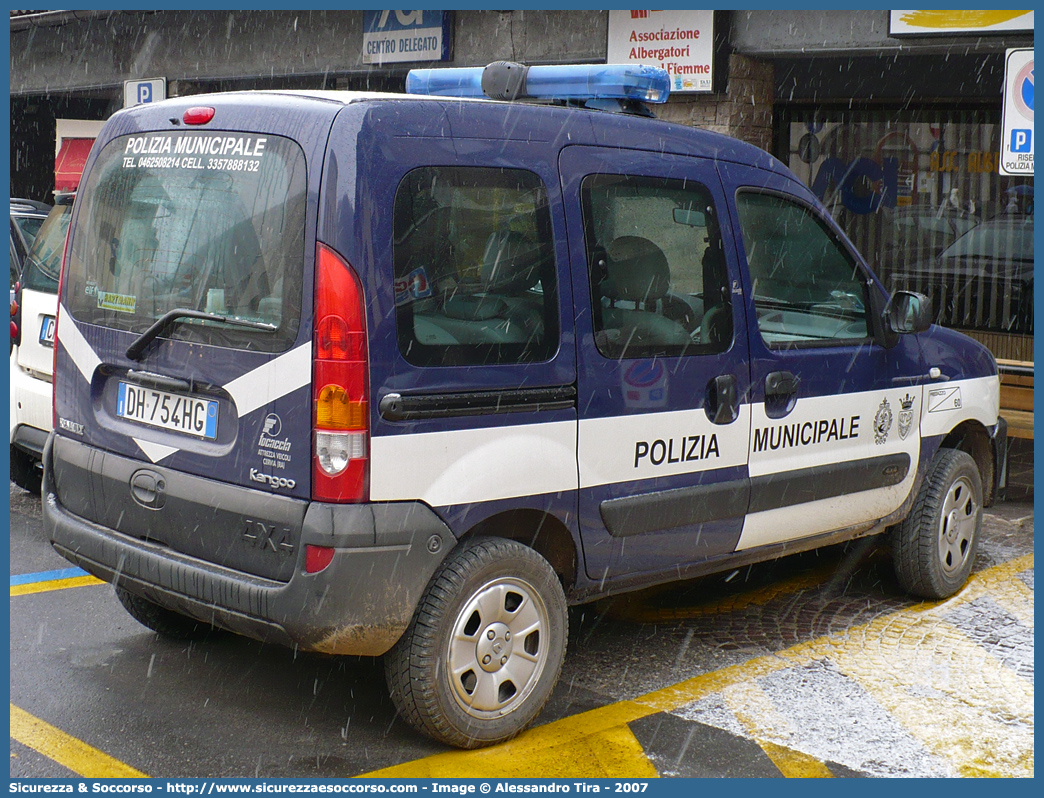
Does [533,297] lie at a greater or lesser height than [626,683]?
greater

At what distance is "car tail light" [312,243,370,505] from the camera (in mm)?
3508

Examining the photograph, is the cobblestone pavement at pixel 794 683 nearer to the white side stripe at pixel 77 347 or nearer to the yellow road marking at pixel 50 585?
the white side stripe at pixel 77 347

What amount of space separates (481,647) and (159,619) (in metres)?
1.53

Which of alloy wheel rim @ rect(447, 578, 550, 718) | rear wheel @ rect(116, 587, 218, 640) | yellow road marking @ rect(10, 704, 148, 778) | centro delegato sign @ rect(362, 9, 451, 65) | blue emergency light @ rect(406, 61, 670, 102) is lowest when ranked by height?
yellow road marking @ rect(10, 704, 148, 778)

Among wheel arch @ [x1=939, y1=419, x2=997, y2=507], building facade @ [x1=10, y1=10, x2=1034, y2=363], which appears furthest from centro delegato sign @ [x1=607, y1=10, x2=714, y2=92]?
wheel arch @ [x1=939, y1=419, x2=997, y2=507]

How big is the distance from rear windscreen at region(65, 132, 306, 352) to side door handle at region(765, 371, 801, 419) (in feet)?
6.11

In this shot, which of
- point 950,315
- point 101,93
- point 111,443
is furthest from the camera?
point 101,93

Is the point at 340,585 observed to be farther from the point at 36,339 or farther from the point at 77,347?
the point at 36,339

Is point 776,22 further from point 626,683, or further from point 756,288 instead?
point 626,683

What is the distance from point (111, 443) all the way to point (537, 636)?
1524 millimetres

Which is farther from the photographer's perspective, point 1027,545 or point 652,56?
point 652,56

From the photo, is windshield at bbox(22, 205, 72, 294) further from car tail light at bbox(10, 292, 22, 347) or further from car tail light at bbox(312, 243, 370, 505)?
car tail light at bbox(312, 243, 370, 505)

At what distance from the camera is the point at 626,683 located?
14.8 feet

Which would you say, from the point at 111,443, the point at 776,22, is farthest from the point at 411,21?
the point at 111,443
